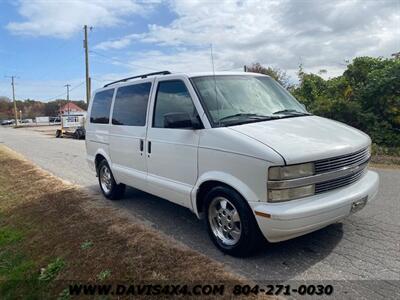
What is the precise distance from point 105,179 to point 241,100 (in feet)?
11.8

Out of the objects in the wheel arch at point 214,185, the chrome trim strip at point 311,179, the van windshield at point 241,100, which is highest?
the van windshield at point 241,100

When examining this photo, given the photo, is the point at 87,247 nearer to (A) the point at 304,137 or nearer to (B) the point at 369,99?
(A) the point at 304,137

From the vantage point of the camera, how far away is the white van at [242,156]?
346 centimetres

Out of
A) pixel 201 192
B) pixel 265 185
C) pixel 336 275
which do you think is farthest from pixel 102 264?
pixel 336 275

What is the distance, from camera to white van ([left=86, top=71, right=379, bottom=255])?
346 centimetres

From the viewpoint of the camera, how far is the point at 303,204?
3.46m

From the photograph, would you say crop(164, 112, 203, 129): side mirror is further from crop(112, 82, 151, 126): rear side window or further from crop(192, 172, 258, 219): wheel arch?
crop(112, 82, 151, 126): rear side window

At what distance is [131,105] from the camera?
18.9 feet

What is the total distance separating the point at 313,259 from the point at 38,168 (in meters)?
9.76

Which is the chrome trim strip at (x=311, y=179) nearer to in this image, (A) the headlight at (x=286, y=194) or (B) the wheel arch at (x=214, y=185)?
(A) the headlight at (x=286, y=194)

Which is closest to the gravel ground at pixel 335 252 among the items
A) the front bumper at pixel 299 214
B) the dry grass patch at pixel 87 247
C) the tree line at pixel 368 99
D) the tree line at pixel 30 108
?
the dry grass patch at pixel 87 247

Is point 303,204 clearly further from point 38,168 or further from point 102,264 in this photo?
point 38,168

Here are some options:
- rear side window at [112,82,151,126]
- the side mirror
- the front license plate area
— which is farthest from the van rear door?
the front license plate area

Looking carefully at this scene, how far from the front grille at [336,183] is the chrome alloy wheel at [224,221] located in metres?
0.87
